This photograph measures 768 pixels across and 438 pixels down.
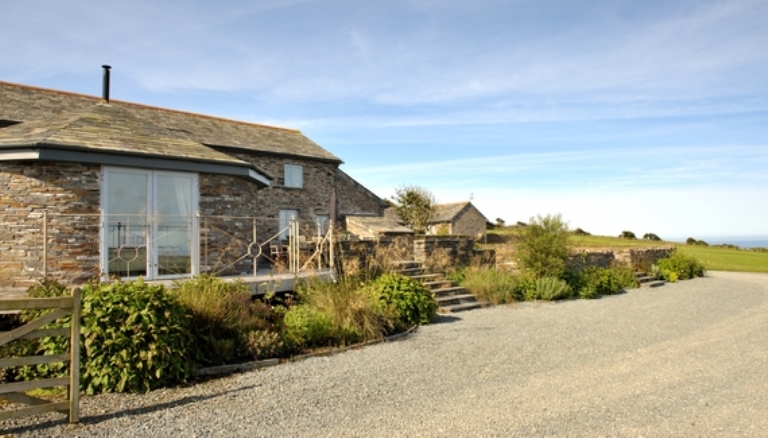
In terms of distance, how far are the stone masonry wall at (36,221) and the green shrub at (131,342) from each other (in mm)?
3735

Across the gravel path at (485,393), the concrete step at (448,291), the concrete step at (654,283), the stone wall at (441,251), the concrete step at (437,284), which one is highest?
the stone wall at (441,251)

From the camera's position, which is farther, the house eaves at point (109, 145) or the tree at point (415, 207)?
the tree at point (415, 207)

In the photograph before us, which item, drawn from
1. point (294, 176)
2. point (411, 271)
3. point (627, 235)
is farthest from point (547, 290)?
point (627, 235)

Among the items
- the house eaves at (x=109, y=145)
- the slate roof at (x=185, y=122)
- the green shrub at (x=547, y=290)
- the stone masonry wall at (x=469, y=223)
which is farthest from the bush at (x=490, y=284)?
the stone masonry wall at (x=469, y=223)

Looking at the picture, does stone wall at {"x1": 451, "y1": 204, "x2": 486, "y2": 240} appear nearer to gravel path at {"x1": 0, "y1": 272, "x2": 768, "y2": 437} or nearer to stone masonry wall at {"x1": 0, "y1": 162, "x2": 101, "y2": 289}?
gravel path at {"x1": 0, "y1": 272, "x2": 768, "y2": 437}

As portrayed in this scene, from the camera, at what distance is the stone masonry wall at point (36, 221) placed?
30.4ft

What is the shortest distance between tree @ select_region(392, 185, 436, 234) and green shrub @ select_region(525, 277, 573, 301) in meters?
21.4

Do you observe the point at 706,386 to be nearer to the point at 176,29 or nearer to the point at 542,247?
the point at 542,247

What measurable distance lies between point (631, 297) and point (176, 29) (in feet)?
48.8

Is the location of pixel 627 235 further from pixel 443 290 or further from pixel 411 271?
pixel 443 290

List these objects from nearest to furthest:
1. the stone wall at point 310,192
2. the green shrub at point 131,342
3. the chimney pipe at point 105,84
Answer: the green shrub at point 131,342 → the chimney pipe at point 105,84 → the stone wall at point 310,192

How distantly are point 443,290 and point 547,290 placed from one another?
11.2 ft

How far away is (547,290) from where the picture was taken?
1395 cm

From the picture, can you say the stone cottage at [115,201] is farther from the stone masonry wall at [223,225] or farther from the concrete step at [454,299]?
the concrete step at [454,299]
